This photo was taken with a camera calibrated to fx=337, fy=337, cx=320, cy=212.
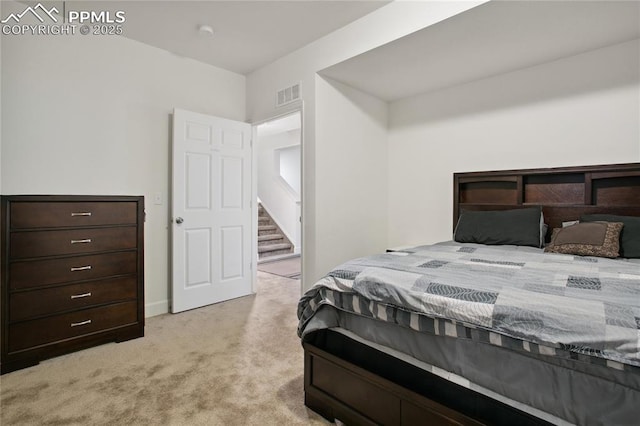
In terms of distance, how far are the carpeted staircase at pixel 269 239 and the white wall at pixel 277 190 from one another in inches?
4.2

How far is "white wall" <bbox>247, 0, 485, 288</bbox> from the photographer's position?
2.46 metres

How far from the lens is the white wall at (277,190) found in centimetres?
711

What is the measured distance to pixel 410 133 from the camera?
388 cm

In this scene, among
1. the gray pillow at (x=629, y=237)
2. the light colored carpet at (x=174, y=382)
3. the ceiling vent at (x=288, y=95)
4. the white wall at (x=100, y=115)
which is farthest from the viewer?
the ceiling vent at (x=288, y=95)

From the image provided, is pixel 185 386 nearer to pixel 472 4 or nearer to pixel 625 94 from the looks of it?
pixel 472 4

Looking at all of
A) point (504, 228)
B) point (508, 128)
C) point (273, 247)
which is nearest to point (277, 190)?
point (273, 247)

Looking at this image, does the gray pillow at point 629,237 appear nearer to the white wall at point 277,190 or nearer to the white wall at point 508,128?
the white wall at point 508,128

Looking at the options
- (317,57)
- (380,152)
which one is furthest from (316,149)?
(380,152)

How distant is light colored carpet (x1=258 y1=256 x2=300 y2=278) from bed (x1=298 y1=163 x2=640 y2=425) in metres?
3.14

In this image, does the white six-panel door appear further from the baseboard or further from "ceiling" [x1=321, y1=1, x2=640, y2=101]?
"ceiling" [x1=321, y1=1, x2=640, y2=101]

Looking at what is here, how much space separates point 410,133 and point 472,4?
1802mm

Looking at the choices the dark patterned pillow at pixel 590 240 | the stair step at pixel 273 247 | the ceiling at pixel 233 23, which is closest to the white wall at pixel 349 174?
the ceiling at pixel 233 23

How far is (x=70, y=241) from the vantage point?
2.38 meters

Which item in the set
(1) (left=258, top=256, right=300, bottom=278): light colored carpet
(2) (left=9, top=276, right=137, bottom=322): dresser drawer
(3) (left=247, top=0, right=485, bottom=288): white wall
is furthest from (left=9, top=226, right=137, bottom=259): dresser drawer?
(1) (left=258, top=256, right=300, bottom=278): light colored carpet
